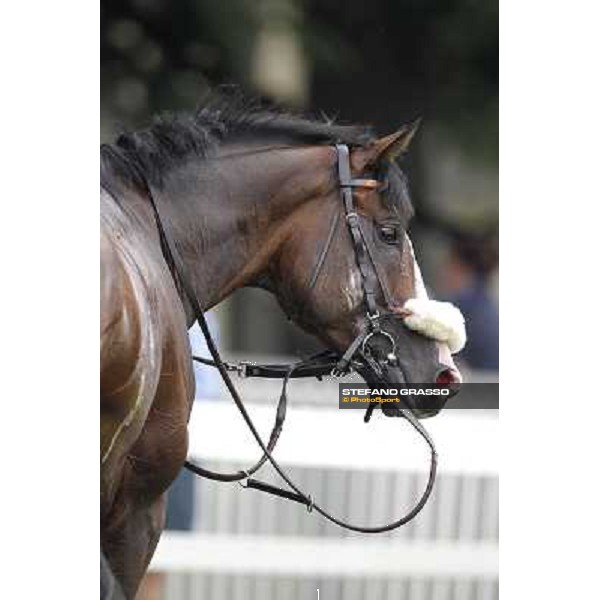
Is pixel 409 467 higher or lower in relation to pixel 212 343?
lower

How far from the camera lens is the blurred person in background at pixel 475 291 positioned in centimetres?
348

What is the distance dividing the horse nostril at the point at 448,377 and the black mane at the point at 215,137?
1.11 ft

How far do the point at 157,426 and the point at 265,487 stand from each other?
47 centimetres

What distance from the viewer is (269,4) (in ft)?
11.4

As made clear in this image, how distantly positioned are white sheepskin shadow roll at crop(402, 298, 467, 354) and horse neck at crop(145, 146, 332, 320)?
32cm

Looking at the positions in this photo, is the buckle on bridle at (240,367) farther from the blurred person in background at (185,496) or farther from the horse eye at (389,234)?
the blurred person in background at (185,496)

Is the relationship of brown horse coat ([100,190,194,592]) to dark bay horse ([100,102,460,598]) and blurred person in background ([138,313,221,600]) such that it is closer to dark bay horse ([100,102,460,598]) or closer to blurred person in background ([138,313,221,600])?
dark bay horse ([100,102,460,598])

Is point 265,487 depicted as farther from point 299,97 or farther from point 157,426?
point 299,97

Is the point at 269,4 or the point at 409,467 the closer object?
the point at 269,4
